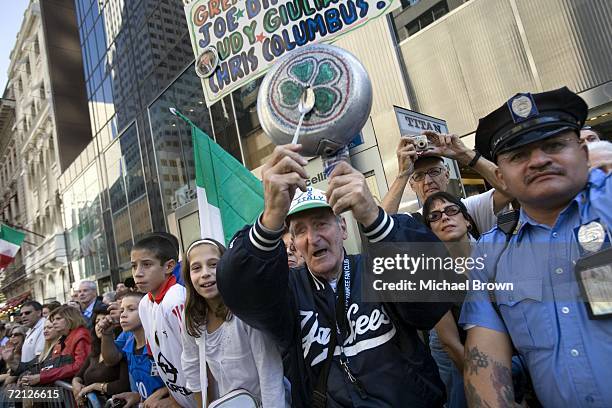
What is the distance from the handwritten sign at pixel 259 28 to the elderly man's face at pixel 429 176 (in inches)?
42.2

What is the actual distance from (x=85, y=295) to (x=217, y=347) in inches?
234

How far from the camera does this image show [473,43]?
7.48 meters

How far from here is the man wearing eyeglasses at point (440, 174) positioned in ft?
7.52

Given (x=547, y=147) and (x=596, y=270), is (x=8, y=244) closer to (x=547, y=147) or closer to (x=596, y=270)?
(x=547, y=147)

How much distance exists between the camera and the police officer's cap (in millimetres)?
1360

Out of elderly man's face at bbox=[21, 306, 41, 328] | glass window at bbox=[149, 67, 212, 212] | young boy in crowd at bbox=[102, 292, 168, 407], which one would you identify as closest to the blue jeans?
young boy in crowd at bbox=[102, 292, 168, 407]

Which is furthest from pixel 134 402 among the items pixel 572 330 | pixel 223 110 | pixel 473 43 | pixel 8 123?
pixel 8 123

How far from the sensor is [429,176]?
2.92m

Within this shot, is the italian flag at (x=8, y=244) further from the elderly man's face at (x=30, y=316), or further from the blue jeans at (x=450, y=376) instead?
the blue jeans at (x=450, y=376)

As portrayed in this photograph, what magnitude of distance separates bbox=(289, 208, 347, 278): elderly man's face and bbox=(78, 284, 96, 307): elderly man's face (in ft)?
21.8

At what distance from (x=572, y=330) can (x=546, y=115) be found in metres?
0.70

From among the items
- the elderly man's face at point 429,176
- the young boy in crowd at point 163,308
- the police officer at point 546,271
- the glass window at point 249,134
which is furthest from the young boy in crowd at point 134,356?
the glass window at point 249,134

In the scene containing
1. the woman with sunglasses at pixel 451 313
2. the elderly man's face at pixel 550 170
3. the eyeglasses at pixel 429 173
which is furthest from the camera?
the eyeglasses at pixel 429 173

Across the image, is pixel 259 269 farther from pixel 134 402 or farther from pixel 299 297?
pixel 134 402
